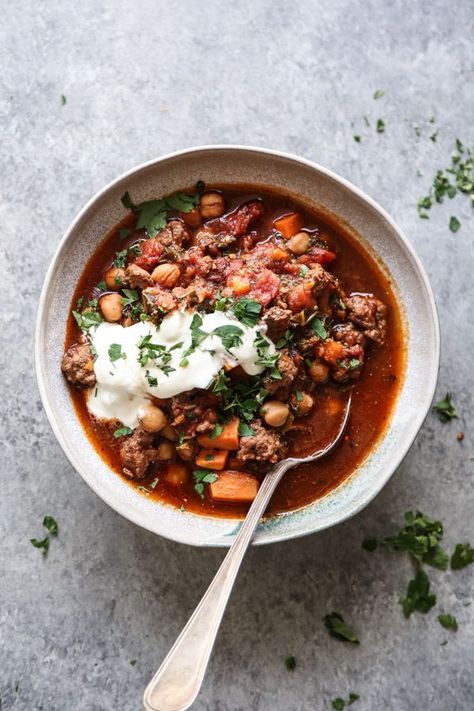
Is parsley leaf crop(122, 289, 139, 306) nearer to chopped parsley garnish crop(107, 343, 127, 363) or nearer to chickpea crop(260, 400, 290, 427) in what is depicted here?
chopped parsley garnish crop(107, 343, 127, 363)

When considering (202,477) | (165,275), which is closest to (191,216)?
(165,275)

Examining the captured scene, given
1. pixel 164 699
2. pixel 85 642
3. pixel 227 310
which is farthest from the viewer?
pixel 85 642

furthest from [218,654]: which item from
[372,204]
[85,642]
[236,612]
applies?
[372,204]

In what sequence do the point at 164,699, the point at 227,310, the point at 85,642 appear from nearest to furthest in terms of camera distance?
the point at 164,699 < the point at 227,310 < the point at 85,642

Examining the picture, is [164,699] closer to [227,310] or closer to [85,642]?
[85,642]

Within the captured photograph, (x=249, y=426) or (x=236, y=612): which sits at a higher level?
(x=249, y=426)

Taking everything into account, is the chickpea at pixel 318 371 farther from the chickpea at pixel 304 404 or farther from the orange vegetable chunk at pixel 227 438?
the orange vegetable chunk at pixel 227 438

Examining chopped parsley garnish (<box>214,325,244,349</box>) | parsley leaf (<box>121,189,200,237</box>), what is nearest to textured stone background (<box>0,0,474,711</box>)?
parsley leaf (<box>121,189,200,237</box>)
